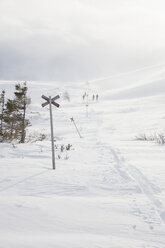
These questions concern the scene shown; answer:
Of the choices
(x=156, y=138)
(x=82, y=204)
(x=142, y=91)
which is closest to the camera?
(x=82, y=204)

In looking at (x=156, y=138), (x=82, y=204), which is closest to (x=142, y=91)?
(x=156, y=138)

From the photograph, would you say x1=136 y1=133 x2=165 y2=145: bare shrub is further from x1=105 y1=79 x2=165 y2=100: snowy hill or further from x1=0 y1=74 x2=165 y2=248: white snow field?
x1=105 y1=79 x2=165 y2=100: snowy hill

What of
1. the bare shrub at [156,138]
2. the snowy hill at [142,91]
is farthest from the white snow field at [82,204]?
the snowy hill at [142,91]

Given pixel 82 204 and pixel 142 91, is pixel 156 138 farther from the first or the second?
pixel 142 91

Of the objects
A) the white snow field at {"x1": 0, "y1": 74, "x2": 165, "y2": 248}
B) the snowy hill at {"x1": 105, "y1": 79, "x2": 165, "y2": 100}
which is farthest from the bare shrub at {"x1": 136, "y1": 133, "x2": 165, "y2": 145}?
the snowy hill at {"x1": 105, "y1": 79, "x2": 165, "y2": 100}

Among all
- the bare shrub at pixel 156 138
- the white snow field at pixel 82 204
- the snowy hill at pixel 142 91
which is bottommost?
the white snow field at pixel 82 204

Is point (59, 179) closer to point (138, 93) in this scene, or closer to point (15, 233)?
point (15, 233)

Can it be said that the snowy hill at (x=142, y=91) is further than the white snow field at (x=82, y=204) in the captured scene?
Yes

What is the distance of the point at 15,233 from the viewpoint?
2.84 m

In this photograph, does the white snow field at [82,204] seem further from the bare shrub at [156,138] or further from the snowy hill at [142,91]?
the snowy hill at [142,91]

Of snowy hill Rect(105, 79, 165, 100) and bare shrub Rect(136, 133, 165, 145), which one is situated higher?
snowy hill Rect(105, 79, 165, 100)

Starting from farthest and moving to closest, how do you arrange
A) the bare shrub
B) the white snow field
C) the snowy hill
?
the snowy hill
the bare shrub
the white snow field

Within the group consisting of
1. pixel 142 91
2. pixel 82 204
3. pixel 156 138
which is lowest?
pixel 82 204

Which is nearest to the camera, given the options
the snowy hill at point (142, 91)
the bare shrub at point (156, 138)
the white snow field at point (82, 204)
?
the white snow field at point (82, 204)
